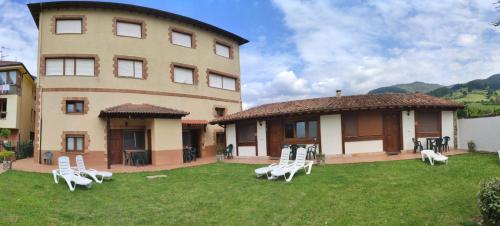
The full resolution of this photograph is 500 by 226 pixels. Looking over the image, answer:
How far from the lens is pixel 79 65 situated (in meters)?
23.5

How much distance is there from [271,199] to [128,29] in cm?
1851

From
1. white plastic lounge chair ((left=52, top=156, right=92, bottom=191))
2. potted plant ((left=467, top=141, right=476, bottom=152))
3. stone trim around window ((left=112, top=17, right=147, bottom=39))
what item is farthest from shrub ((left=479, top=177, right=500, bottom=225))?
stone trim around window ((left=112, top=17, right=147, bottom=39))

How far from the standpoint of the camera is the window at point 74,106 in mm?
23250

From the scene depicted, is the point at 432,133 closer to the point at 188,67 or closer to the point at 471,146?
the point at 471,146

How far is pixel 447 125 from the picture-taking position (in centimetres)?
2094

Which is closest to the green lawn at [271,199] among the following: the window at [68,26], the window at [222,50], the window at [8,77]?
the window at [68,26]

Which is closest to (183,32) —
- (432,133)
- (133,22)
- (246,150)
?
(133,22)

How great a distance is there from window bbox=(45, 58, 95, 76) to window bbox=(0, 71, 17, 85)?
341 inches

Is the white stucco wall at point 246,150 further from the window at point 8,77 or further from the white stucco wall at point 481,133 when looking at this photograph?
the window at point 8,77

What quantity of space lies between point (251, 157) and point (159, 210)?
529 inches

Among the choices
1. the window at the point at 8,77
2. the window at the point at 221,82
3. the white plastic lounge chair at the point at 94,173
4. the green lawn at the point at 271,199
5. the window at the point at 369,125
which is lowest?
the green lawn at the point at 271,199

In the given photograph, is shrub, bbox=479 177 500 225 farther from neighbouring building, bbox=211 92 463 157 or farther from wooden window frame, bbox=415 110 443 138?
wooden window frame, bbox=415 110 443 138

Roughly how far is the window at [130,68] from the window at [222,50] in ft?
23.6

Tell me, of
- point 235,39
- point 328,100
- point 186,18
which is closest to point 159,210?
point 328,100
